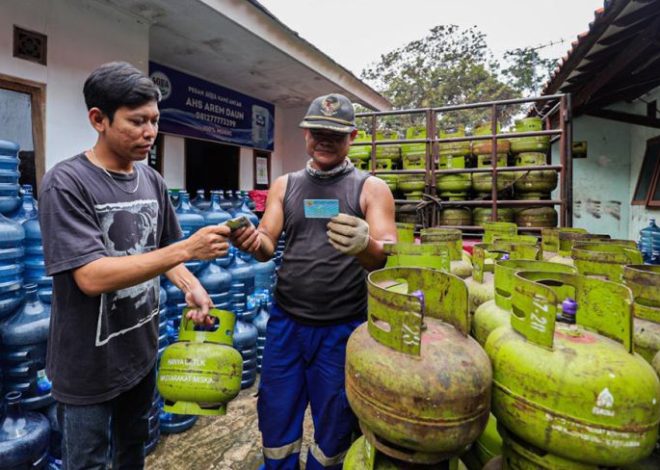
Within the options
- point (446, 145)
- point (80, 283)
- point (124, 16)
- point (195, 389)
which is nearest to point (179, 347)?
point (195, 389)

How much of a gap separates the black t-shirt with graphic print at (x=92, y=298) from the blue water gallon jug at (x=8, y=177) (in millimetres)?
1447

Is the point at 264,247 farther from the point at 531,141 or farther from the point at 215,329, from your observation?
the point at 531,141

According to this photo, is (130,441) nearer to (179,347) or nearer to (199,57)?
(179,347)

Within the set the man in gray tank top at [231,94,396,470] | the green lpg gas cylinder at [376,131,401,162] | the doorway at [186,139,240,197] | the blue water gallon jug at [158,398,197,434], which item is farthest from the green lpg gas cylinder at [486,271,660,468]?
the doorway at [186,139,240,197]

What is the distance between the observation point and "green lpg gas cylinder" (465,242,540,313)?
2014mm

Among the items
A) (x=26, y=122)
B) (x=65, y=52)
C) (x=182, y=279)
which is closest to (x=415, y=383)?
(x=182, y=279)

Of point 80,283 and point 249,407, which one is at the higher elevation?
point 80,283

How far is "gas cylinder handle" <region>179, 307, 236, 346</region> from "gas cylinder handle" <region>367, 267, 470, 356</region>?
0.89 metres

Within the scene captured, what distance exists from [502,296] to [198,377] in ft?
4.33

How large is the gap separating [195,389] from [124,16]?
4.31m

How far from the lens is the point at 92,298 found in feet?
4.86

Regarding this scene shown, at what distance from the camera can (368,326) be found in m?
1.28

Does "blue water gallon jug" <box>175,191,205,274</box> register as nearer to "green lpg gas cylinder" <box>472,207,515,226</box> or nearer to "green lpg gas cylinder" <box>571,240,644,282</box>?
"green lpg gas cylinder" <box>571,240,644,282</box>

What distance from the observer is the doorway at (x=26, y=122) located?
11.3 feet
